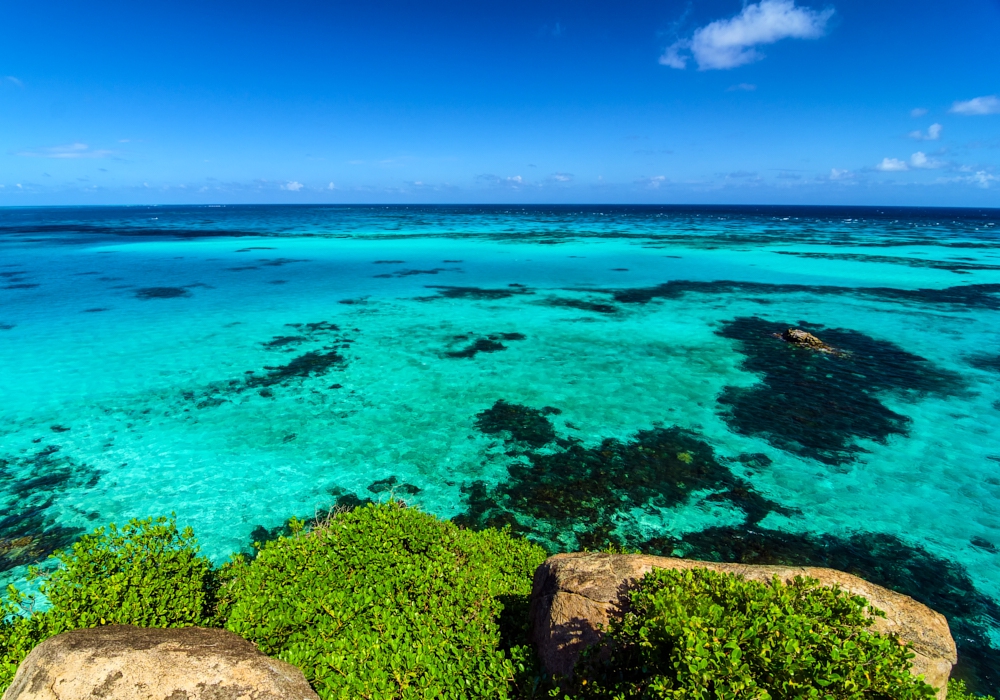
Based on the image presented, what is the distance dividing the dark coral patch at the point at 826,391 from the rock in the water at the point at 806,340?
416mm

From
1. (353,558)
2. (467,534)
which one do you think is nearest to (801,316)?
(467,534)

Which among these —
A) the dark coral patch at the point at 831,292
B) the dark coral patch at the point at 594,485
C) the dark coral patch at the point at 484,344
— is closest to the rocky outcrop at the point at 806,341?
the dark coral patch at the point at 831,292

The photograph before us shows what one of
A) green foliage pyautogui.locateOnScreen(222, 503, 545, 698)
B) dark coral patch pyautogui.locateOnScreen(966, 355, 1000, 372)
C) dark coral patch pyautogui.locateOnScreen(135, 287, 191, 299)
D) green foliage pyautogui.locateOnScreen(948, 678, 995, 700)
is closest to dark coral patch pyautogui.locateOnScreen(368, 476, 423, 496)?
green foliage pyautogui.locateOnScreen(222, 503, 545, 698)

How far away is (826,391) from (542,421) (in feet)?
35.6

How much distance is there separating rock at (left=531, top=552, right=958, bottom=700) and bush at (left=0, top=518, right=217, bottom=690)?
14.1 ft

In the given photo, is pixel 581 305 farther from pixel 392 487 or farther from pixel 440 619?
pixel 440 619

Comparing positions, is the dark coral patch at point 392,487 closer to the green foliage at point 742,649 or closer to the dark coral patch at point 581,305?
the green foliage at point 742,649

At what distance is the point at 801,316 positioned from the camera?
29.1 meters

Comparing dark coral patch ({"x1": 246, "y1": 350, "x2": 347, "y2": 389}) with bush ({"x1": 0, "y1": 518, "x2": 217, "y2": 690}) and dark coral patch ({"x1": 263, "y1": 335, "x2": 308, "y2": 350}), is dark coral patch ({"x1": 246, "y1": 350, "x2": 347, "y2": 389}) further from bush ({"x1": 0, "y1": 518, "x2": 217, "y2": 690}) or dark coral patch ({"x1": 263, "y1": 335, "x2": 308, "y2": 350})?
bush ({"x1": 0, "y1": 518, "x2": 217, "y2": 690})

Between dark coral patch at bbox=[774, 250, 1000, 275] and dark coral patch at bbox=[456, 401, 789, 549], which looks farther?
dark coral patch at bbox=[774, 250, 1000, 275]

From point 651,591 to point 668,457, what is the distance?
9603 mm

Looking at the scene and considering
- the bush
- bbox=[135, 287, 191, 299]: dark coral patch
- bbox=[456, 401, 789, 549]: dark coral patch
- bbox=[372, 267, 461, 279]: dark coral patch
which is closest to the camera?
the bush

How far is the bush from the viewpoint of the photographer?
533 cm

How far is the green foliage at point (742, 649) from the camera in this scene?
144 inches
